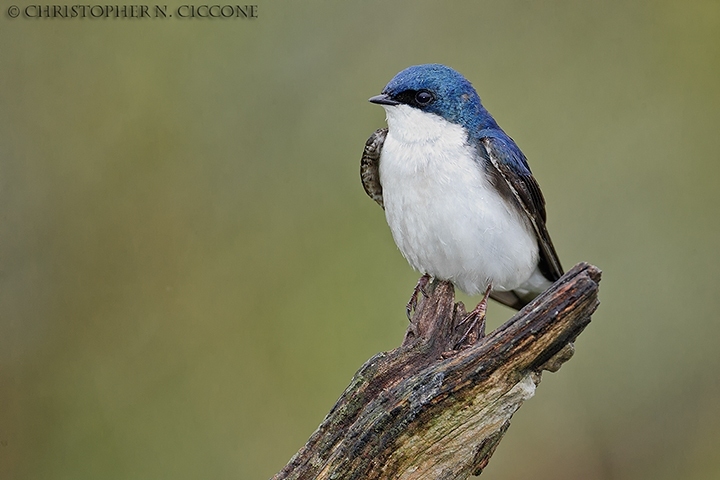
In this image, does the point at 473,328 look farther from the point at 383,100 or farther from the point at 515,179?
the point at 383,100

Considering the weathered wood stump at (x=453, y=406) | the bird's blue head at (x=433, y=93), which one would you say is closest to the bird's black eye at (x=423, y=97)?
the bird's blue head at (x=433, y=93)

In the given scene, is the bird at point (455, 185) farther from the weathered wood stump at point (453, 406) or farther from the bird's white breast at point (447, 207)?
the weathered wood stump at point (453, 406)

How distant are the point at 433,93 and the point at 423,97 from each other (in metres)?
0.03

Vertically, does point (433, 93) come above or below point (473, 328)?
above

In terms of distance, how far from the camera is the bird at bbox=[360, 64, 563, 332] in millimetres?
2293

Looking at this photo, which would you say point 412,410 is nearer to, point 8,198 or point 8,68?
point 8,198

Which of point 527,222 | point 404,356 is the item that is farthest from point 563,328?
point 527,222

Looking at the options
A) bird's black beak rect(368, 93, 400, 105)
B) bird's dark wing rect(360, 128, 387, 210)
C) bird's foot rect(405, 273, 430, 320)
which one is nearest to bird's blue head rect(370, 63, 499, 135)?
bird's black beak rect(368, 93, 400, 105)

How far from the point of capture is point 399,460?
6.25ft

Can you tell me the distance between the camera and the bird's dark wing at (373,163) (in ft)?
8.20

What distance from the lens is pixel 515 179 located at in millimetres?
2324

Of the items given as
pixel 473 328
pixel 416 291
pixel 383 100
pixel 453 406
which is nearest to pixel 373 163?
pixel 383 100

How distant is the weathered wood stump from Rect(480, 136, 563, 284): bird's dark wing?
507mm

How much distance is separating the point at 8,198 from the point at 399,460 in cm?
205
